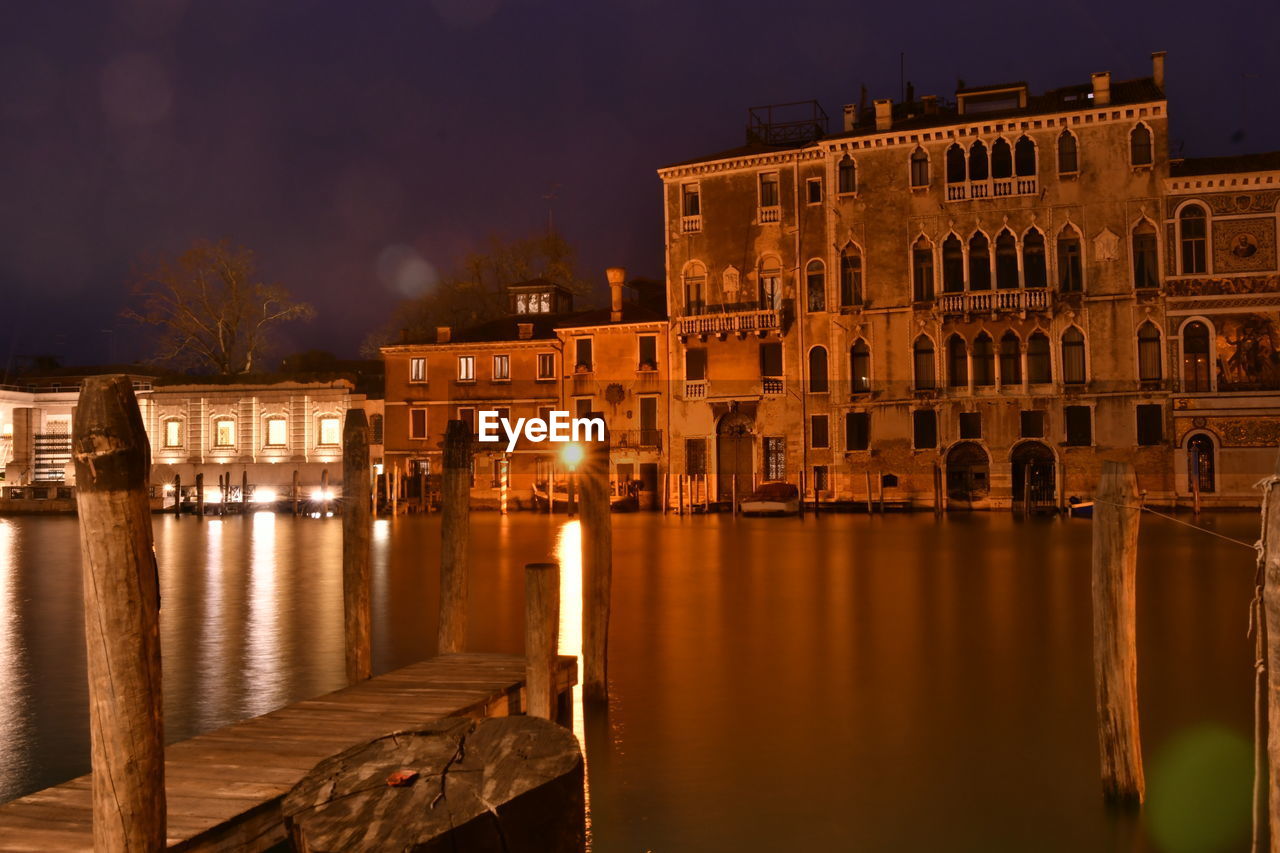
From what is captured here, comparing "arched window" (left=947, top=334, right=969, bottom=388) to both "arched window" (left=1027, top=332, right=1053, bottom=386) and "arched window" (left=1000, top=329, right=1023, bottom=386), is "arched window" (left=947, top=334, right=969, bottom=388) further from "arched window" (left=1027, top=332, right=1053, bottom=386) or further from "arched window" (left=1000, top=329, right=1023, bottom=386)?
"arched window" (left=1027, top=332, right=1053, bottom=386)

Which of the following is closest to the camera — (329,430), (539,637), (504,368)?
(539,637)

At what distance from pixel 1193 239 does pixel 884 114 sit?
34.6ft

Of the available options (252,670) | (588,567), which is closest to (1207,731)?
(588,567)

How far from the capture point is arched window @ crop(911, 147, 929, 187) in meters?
35.0

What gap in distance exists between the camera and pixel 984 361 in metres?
34.6

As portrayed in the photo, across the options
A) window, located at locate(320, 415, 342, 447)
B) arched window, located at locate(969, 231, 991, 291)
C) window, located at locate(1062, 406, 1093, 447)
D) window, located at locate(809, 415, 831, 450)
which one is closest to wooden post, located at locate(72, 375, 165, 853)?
window, located at locate(809, 415, 831, 450)

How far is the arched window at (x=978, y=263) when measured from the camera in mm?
34594

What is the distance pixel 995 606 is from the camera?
15.0 m

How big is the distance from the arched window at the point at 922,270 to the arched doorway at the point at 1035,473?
5.88 m

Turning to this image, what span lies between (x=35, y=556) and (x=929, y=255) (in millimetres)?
27619

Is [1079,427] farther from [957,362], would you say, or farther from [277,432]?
[277,432]

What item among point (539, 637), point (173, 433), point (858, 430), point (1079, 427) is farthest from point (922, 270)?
point (173, 433)

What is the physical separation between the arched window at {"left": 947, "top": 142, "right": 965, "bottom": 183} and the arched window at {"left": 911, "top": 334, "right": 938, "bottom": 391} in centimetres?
529

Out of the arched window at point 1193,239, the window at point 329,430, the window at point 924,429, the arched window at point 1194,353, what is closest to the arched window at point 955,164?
the arched window at point 1193,239
